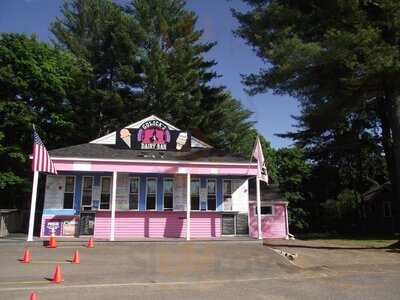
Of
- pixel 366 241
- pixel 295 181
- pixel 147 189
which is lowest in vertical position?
pixel 366 241

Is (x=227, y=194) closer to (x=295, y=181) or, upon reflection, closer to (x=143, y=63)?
(x=143, y=63)

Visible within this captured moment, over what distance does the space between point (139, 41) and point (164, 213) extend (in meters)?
19.4

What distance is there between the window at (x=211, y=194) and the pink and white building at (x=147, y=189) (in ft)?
0.19

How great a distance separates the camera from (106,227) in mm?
23219

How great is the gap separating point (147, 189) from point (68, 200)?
4246mm

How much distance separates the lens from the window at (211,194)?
24625mm

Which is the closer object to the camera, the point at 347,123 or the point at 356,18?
the point at 356,18

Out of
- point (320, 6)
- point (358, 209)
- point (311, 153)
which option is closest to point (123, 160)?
point (320, 6)

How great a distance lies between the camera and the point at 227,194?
24922 millimetres

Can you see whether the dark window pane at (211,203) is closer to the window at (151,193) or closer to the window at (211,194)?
the window at (211,194)

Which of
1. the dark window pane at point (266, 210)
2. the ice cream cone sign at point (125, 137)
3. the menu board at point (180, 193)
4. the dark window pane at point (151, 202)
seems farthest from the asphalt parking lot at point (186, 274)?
the dark window pane at point (266, 210)

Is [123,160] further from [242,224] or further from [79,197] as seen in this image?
[242,224]

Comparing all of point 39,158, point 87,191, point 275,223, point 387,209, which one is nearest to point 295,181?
point 387,209

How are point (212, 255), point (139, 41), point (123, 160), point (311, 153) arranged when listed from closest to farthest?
point (212, 255), point (123, 160), point (139, 41), point (311, 153)
